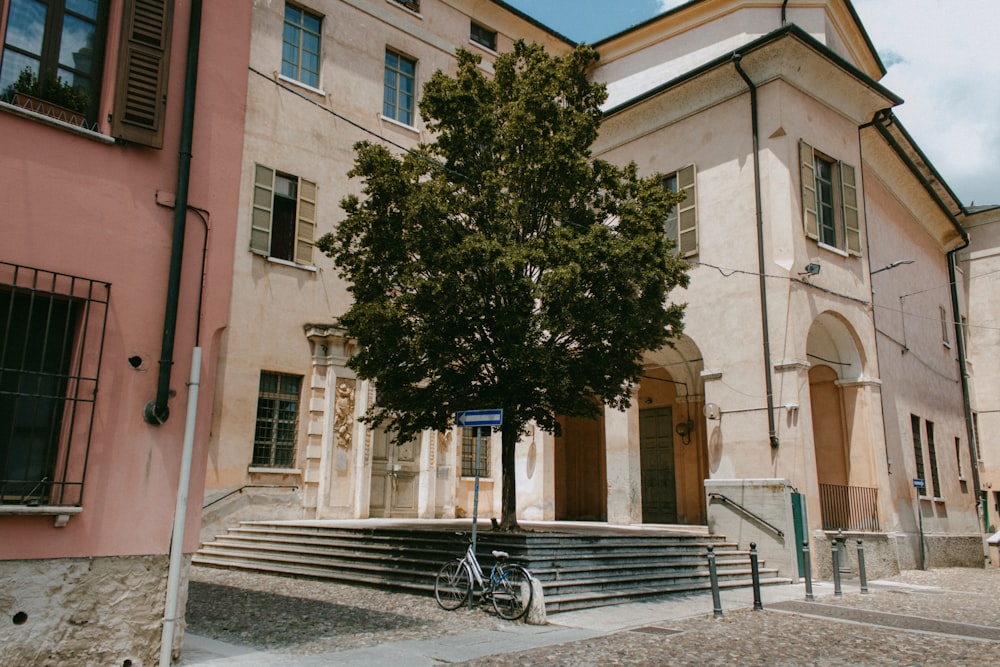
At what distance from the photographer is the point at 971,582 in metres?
16.4

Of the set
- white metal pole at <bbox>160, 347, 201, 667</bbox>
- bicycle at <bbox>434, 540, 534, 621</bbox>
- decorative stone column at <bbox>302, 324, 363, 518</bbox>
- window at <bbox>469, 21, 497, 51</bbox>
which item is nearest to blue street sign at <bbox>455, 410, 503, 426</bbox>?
bicycle at <bbox>434, 540, 534, 621</bbox>

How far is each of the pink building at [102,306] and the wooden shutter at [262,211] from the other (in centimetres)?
1077

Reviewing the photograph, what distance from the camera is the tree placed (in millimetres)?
12102

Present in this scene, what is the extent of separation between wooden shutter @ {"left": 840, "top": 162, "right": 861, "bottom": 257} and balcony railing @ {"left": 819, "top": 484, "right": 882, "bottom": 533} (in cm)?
545

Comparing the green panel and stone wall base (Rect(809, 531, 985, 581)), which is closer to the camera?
the green panel

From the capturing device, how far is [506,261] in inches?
454

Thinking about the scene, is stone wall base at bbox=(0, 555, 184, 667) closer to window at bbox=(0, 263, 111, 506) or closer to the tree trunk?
window at bbox=(0, 263, 111, 506)

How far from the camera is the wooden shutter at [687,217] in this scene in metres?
18.5

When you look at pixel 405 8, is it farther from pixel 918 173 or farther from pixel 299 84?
pixel 918 173

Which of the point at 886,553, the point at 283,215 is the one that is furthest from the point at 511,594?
the point at 283,215

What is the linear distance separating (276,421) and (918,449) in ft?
53.5

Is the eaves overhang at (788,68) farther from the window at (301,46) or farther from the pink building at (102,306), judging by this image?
the pink building at (102,306)

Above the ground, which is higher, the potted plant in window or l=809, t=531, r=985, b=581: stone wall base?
the potted plant in window

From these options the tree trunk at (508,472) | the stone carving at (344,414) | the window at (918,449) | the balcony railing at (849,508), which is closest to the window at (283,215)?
the stone carving at (344,414)
